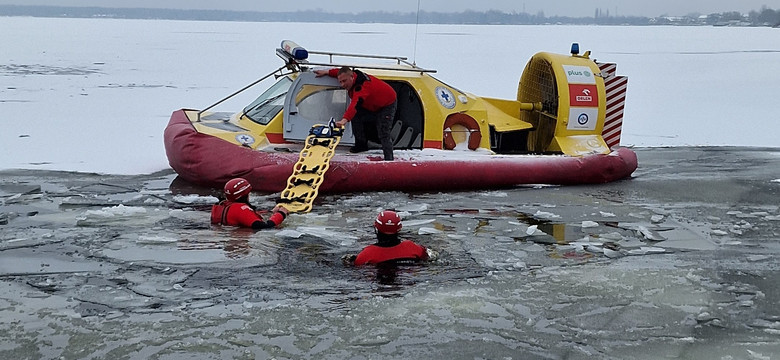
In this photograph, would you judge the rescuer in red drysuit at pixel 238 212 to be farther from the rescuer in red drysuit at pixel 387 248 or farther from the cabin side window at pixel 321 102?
the cabin side window at pixel 321 102

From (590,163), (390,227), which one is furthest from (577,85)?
(390,227)

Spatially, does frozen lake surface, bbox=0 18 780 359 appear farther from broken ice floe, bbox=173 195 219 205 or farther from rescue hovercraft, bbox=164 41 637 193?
rescue hovercraft, bbox=164 41 637 193

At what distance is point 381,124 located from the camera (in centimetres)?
873

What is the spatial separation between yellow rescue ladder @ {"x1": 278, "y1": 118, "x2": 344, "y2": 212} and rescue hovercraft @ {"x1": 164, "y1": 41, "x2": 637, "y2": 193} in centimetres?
13

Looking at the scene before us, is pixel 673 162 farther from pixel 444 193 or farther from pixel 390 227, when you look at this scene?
pixel 390 227

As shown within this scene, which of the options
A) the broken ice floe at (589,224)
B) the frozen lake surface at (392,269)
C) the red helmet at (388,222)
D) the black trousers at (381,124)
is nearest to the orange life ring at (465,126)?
the black trousers at (381,124)

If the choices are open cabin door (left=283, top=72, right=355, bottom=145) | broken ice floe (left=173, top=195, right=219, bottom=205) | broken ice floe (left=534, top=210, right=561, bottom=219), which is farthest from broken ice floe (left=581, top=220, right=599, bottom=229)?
broken ice floe (left=173, top=195, right=219, bottom=205)

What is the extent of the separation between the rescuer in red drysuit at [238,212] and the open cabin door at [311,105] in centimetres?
198

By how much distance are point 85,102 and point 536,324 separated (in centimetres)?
1247

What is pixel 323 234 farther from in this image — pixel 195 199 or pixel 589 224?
pixel 589 224

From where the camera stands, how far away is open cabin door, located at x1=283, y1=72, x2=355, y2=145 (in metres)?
8.80

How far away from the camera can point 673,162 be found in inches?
426

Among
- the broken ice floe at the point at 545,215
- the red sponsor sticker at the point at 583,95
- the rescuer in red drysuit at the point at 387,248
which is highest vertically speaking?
the red sponsor sticker at the point at 583,95

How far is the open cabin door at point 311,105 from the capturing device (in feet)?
28.9
